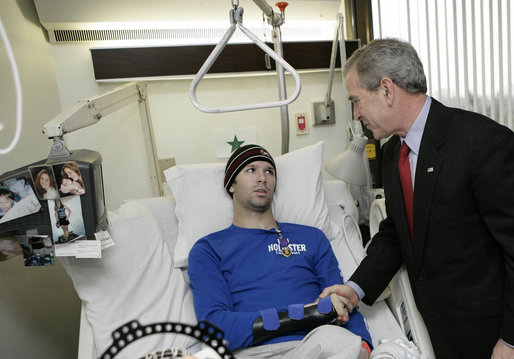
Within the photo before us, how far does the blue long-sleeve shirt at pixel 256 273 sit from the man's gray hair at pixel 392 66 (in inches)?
28.5

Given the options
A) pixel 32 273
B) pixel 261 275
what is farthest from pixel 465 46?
pixel 32 273

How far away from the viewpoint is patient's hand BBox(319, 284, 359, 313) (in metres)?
1.29

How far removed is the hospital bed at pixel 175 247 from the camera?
52.2 inches

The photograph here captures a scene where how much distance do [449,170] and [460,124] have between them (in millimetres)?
139

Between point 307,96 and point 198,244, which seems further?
point 307,96

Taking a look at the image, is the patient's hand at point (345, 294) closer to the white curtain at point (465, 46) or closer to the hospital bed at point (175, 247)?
the hospital bed at point (175, 247)

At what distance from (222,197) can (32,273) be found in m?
0.85

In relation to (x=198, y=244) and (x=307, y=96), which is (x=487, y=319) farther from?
(x=307, y=96)

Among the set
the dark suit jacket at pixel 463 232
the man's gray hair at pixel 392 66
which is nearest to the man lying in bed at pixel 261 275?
the dark suit jacket at pixel 463 232

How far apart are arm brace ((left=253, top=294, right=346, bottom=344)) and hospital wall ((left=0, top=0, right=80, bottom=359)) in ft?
2.96

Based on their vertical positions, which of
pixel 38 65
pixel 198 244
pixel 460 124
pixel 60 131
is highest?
pixel 38 65

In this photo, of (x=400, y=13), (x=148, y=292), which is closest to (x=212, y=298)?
(x=148, y=292)

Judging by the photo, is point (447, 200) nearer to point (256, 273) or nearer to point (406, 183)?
point (406, 183)

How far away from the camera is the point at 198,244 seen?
60.5 inches
